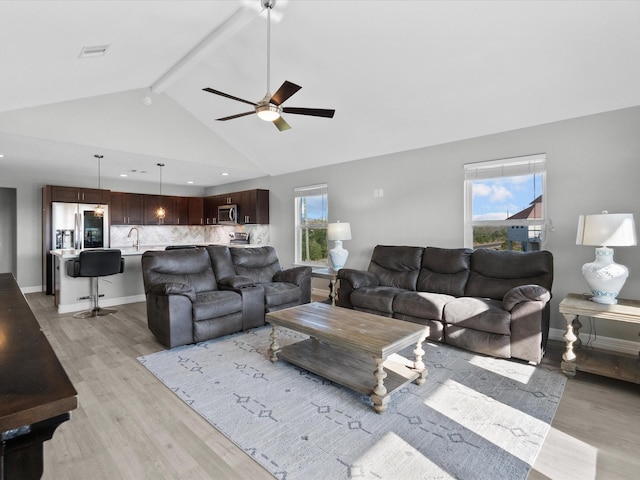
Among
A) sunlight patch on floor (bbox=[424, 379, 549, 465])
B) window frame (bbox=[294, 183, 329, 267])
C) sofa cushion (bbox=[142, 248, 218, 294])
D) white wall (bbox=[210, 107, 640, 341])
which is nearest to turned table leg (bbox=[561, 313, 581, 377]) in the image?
sunlight patch on floor (bbox=[424, 379, 549, 465])

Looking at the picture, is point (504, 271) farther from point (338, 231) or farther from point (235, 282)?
point (235, 282)

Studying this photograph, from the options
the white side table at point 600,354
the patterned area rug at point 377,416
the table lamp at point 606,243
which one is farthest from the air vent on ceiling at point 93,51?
the white side table at point 600,354

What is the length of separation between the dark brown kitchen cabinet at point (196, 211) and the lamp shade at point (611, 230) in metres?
8.16

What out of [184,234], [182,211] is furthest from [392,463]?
[184,234]

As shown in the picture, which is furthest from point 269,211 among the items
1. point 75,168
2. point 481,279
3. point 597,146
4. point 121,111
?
point 597,146

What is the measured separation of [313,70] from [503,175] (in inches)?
107

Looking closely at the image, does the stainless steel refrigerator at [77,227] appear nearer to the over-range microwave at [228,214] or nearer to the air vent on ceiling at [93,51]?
the over-range microwave at [228,214]

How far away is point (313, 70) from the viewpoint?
408cm

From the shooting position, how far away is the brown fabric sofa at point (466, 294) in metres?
3.05

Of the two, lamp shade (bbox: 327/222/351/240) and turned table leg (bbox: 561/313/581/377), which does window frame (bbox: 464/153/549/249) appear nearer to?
turned table leg (bbox: 561/313/581/377)

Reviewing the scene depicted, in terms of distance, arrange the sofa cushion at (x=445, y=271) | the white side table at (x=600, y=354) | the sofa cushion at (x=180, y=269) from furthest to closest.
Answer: the sofa cushion at (x=445, y=271) < the sofa cushion at (x=180, y=269) < the white side table at (x=600, y=354)

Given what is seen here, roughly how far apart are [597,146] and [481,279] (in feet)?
5.96

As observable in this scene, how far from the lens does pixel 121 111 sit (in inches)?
199

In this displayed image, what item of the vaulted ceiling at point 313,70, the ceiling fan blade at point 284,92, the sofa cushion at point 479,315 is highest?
the vaulted ceiling at point 313,70
